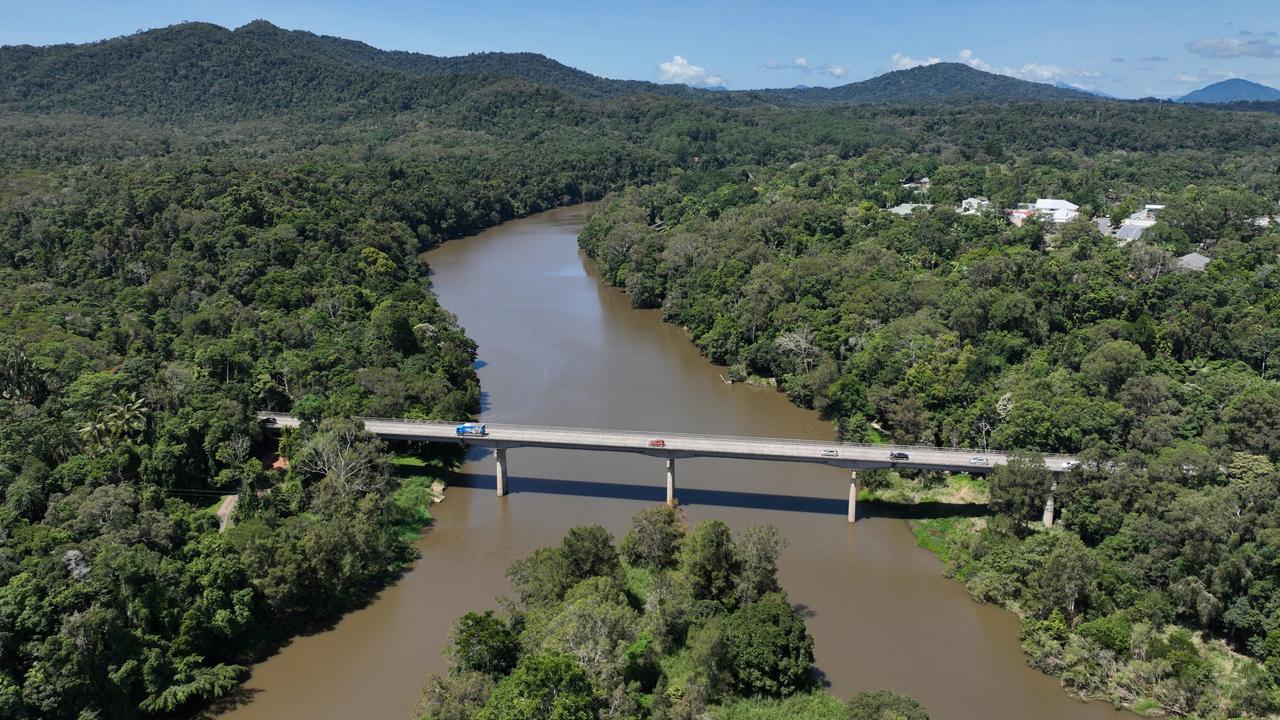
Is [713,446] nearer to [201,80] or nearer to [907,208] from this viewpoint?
[907,208]

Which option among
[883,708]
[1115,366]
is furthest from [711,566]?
[1115,366]

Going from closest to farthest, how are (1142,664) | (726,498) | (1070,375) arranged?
1. (1142,664)
2. (726,498)
3. (1070,375)

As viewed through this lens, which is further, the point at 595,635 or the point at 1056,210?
the point at 1056,210

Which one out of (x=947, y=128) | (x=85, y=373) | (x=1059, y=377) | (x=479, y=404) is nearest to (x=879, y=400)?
(x=1059, y=377)

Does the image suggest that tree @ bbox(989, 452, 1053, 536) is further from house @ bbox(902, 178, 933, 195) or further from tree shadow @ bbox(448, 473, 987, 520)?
house @ bbox(902, 178, 933, 195)

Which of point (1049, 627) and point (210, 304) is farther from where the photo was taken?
point (210, 304)

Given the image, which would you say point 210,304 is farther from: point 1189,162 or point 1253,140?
point 1253,140
